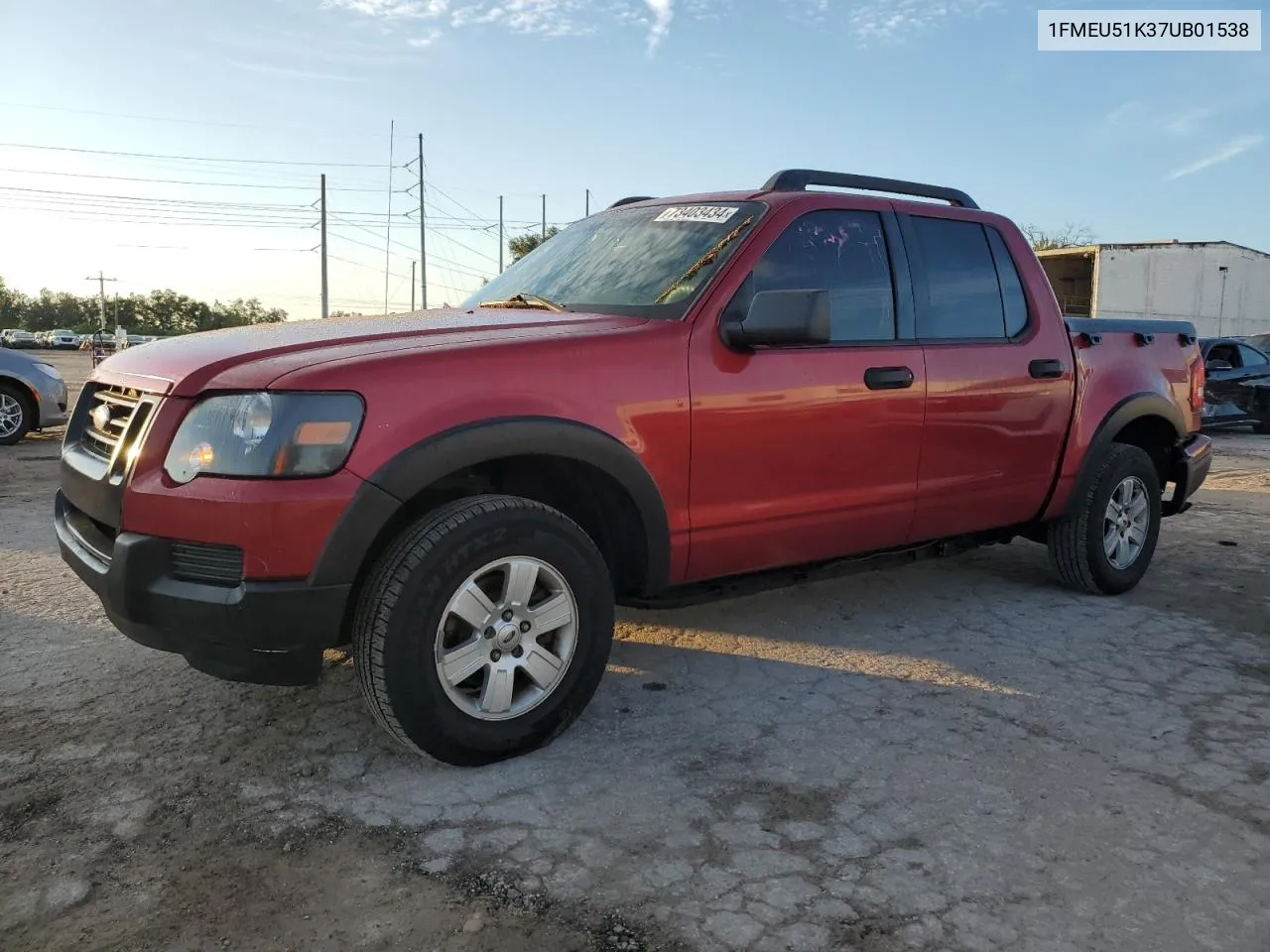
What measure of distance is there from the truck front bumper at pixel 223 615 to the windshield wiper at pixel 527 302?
1484 millimetres

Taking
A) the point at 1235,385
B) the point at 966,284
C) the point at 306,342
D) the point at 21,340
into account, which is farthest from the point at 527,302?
the point at 21,340

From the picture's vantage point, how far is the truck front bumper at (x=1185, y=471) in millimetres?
5172

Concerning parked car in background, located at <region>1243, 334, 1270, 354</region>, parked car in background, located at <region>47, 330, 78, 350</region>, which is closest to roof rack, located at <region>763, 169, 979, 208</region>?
parked car in background, located at <region>1243, 334, 1270, 354</region>

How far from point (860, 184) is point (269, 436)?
2719 millimetres

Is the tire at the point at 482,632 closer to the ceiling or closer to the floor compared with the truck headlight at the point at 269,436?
closer to the floor

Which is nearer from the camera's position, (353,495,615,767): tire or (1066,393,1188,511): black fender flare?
(353,495,615,767): tire

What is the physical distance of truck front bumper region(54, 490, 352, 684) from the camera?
251cm

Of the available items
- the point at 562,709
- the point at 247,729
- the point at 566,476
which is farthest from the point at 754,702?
the point at 247,729

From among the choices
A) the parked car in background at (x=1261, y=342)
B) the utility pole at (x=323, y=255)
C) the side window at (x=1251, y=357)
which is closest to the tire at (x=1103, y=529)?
the side window at (x=1251, y=357)

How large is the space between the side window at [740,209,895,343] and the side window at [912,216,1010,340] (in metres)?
0.23

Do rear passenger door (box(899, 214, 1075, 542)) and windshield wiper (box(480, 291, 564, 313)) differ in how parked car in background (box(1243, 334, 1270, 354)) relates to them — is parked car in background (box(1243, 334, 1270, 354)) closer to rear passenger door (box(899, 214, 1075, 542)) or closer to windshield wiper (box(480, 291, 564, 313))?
rear passenger door (box(899, 214, 1075, 542))

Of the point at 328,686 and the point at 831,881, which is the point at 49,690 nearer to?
the point at 328,686

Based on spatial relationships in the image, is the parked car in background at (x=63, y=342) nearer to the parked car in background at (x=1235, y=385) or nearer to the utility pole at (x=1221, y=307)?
the utility pole at (x=1221, y=307)

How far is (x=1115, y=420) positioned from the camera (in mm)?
4680
